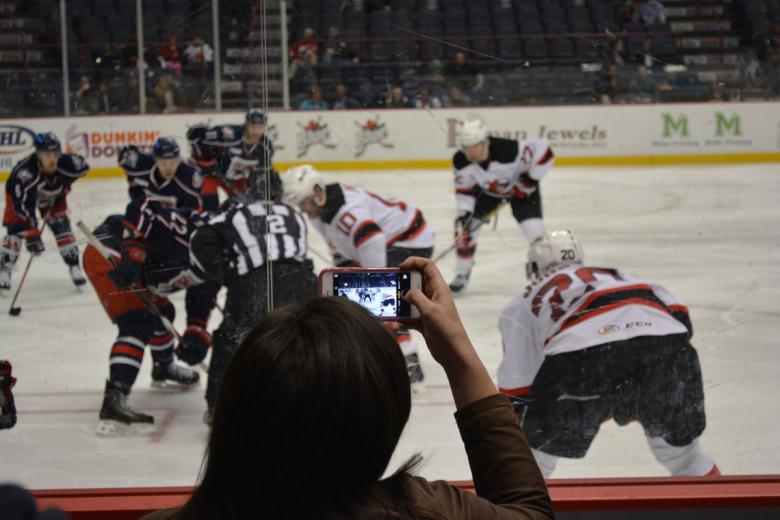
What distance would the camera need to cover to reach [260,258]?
7.93 feet

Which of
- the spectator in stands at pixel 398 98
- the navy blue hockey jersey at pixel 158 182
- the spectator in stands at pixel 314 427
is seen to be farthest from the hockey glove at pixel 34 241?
the spectator in stands at pixel 314 427

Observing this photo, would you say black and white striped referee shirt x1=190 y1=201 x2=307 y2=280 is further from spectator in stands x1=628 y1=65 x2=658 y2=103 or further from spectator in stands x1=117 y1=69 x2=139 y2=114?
spectator in stands x1=628 y1=65 x2=658 y2=103

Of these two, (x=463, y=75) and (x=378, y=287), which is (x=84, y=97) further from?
(x=378, y=287)

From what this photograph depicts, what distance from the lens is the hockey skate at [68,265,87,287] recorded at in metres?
2.69

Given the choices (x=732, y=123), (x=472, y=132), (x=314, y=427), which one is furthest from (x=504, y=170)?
(x=314, y=427)

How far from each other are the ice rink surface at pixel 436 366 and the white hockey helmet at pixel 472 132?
13 centimetres

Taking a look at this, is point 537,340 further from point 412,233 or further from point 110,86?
point 110,86

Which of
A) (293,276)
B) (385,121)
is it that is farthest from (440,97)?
(293,276)

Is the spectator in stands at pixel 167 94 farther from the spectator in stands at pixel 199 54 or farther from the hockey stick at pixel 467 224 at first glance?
the hockey stick at pixel 467 224

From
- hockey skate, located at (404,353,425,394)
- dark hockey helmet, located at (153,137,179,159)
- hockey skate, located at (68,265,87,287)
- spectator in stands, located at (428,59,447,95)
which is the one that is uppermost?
spectator in stands, located at (428,59,447,95)

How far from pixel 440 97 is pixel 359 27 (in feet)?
0.90

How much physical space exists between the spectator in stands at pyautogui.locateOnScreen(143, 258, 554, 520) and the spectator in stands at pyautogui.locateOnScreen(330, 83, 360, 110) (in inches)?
63.1

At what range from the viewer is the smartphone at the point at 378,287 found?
1083 mm

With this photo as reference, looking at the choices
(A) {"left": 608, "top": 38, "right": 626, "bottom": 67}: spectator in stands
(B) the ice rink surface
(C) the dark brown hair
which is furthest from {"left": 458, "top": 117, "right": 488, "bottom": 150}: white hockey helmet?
(C) the dark brown hair
